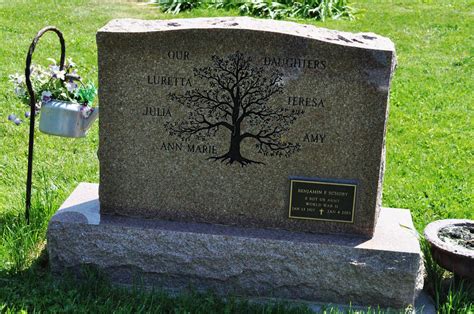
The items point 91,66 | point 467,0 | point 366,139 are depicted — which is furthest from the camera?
point 467,0

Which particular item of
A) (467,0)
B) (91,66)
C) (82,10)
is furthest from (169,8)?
(467,0)

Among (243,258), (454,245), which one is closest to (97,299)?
(243,258)

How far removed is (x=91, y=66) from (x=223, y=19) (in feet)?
16.7

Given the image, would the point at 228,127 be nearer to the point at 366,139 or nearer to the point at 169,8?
the point at 366,139

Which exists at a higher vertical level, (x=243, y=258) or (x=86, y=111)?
(x=86, y=111)

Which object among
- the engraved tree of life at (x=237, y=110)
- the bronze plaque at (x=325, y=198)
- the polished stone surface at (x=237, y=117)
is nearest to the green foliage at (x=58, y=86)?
the polished stone surface at (x=237, y=117)

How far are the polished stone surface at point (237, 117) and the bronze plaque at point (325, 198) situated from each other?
31 mm

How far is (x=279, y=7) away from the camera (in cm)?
1223

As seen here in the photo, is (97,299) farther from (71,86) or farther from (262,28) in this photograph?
(262,28)

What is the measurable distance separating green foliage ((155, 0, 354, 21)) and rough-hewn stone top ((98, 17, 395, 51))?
7175 mm

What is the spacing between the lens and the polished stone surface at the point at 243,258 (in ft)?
15.5

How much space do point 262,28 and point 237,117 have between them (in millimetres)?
568

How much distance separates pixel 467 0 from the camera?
13.7 meters

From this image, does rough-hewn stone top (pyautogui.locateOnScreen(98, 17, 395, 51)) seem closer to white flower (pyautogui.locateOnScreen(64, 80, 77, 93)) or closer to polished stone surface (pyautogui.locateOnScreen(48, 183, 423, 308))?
white flower (pyautogui.locateOnScreen(64, 80, 77, 93))
